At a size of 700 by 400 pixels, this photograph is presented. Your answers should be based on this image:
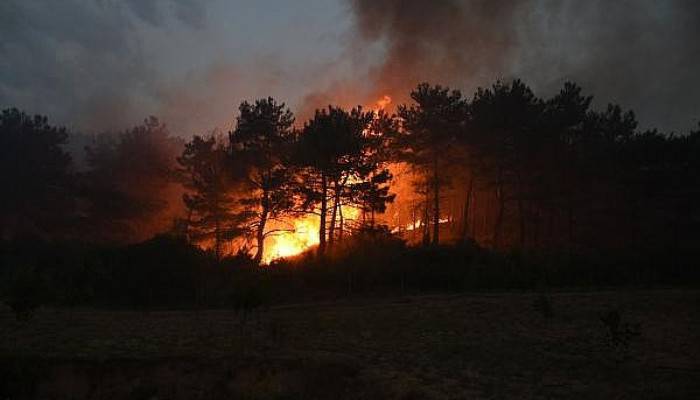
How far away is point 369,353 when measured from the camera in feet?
54.9

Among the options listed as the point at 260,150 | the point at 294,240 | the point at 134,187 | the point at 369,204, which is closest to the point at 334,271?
the point at 369,204

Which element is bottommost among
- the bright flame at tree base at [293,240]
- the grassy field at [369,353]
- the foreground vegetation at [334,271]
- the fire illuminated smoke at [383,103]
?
the grassy field at [369,353]

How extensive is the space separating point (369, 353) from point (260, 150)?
26902 millimetres

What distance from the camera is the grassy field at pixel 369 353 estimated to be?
1343 cm

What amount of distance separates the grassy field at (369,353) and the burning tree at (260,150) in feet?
55.2

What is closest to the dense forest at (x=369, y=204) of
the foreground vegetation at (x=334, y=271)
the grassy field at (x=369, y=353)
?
the foreground vegetation at (x=334, y=271)

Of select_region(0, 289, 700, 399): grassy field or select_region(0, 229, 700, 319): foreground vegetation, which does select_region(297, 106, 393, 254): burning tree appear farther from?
select_region(0, 289, 700, 399): grassy field

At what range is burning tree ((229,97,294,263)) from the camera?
39781 millimetres

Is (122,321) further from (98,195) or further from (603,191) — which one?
(603,191)

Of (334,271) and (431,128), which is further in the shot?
(431,128)

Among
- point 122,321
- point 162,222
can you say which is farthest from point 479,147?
point 162,222

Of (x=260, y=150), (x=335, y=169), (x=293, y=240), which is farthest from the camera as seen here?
(x=293, y=240)

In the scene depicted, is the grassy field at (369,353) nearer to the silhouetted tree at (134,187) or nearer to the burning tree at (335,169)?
the burning tree at (335,169)

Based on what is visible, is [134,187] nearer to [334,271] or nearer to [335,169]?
[335,169]
